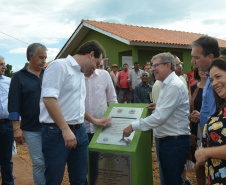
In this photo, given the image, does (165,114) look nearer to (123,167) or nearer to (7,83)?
(123,167)

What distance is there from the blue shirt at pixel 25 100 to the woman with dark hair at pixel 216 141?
199 centimetres

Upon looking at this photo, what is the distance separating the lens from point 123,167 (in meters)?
2.48

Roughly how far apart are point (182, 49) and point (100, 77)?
11620mm

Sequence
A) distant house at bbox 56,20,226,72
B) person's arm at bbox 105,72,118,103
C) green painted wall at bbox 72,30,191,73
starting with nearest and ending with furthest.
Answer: person's arm at bbox 105,72,118,103 → distant house at bbox 56,20,226,72 → green painted wall at bbox 72,30,191,73

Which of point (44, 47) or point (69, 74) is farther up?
point (44, 47)

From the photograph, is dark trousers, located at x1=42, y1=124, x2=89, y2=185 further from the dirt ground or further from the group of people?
the dirt ground

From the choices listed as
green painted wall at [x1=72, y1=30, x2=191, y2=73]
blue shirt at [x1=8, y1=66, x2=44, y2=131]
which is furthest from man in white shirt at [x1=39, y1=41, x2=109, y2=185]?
green painted wall at [x1=72, y1=30, x2=191, y2=73]

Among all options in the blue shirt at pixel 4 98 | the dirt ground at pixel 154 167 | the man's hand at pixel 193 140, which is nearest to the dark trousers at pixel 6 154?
the blue shirt at pixel 4 98

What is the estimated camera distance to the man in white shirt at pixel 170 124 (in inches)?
95.0

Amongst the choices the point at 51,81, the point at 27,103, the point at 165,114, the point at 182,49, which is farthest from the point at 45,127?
the point at 182,49

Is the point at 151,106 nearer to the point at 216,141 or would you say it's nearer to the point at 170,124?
the point at 170,124

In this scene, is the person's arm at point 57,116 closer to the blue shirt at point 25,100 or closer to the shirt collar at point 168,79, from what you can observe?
the blue shirt at point 25,100

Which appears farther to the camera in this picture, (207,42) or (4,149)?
(4,149)

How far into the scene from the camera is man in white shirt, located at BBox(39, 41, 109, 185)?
203 centimetres
